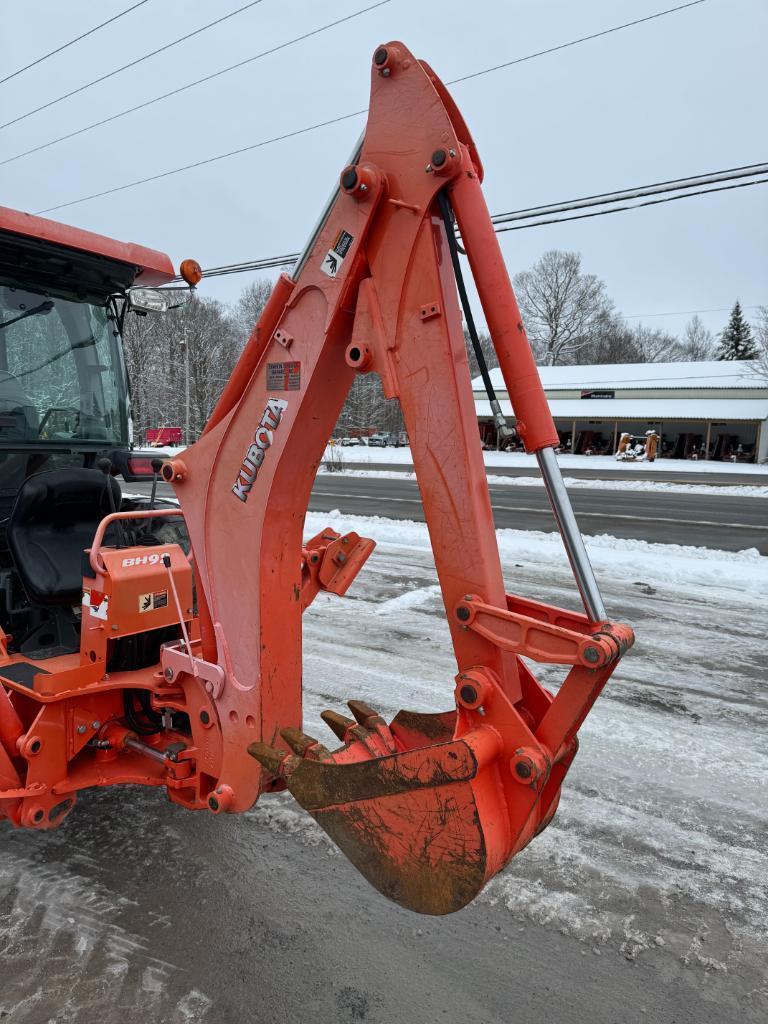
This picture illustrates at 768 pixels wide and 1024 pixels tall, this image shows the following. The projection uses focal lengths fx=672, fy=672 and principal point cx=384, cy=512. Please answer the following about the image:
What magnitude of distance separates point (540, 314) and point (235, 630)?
185 ft

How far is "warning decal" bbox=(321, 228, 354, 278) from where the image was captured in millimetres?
2223

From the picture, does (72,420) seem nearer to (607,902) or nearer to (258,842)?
(258,842)

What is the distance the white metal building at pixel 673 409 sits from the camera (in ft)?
129

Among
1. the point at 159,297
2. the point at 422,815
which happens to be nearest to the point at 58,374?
the point at 159,297

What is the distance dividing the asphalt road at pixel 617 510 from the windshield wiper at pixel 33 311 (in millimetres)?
6908

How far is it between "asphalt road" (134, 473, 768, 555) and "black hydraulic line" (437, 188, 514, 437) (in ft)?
29.1

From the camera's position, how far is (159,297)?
3.82 meters

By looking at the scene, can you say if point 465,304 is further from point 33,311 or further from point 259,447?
point 33,311

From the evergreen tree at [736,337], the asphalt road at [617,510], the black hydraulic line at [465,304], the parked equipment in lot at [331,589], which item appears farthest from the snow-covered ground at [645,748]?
the evergreen tree at [736,337]

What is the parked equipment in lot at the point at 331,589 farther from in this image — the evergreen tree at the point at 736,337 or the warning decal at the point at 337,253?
the evergreen tree at the point at 736,337

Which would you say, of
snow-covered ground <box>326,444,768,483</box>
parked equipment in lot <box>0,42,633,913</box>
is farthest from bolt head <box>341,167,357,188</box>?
snow-covered ground <box>326,444,768,483</box>

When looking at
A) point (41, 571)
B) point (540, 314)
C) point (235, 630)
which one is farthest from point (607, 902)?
point (540, 314)

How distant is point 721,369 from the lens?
4450 centimetres

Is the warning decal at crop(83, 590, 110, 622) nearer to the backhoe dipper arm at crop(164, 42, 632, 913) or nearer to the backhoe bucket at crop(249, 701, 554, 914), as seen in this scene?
the backhoe dipper arm at crop(164, 42, 632, 913)
